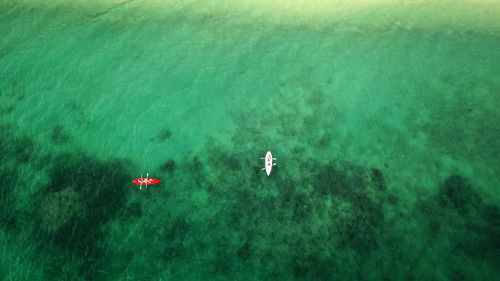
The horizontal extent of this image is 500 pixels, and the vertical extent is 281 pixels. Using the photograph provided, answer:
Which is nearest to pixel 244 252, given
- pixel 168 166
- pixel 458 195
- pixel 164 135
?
pixel 168 166

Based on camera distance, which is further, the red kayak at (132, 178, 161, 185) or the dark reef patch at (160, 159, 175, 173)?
the dark reef patch at (160, 159, 175, 173)

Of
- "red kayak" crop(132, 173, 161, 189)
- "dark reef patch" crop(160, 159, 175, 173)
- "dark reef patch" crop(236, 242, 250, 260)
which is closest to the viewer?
"dark reef patch" crop(236, 242, 250, 260)

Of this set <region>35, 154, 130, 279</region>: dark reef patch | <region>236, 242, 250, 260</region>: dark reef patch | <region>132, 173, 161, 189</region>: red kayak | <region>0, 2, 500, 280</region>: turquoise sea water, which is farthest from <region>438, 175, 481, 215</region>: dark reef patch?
<region>35, 154, 130, 279</region>: dark reef patch

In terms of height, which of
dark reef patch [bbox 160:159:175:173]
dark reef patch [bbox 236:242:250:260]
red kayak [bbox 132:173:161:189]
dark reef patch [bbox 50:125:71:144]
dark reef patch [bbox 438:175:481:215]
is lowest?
dark reef patch [bbox 236:242:250:260]

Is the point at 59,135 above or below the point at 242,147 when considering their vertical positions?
above

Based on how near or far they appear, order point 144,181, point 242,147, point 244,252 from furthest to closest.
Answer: point 242,147 < point 144,181 < point 244,252

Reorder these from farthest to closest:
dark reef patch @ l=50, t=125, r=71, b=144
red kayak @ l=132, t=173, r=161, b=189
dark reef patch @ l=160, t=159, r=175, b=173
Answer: dark reef patch @ l=50, t=125, r=71, b=144 → dark reef patch @ l=160, t=159, r=175, b=173 → red kayak @ l=132, t=173, r=161, b=189

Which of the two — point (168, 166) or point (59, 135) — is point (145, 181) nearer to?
point (168, 166)

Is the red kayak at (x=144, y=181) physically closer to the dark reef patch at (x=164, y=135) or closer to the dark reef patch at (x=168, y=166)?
the dark reef patch at (x=168, y=166)

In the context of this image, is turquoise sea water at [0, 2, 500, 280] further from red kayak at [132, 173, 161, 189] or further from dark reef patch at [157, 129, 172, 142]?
red kayak at [132, 173, 161, 189]

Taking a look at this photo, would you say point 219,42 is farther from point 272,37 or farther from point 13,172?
point 13,172
